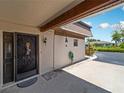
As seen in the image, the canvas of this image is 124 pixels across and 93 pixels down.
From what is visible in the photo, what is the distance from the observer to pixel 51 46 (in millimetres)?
7668

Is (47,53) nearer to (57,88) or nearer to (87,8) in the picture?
(57,88)

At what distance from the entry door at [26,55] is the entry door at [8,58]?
11.0 inches

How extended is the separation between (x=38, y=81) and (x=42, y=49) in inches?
76.2

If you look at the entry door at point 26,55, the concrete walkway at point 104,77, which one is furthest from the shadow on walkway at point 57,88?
the entry door at point 26,55

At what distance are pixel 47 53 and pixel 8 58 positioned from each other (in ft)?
8.45

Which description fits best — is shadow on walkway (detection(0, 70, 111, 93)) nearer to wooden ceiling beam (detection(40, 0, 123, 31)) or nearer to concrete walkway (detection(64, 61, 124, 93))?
concrete walkway (detection(64, 61, 124, 93))

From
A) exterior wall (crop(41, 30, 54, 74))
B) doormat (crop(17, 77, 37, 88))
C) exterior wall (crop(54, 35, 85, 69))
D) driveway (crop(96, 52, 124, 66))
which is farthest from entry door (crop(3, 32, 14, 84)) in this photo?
driveway (crop(96, 52, 124, 66))

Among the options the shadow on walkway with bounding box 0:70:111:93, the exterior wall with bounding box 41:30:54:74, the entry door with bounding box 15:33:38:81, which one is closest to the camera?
the shadow on walkway with bounding box 0:70:111:93

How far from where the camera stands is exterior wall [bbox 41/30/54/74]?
6.97 metres

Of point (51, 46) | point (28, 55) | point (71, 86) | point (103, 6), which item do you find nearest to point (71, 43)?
point (51, 46)

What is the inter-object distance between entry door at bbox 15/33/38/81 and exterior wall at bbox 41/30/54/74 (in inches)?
19.4

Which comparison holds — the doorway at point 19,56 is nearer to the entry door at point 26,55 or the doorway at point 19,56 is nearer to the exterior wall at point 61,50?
the entry door at point 26,55

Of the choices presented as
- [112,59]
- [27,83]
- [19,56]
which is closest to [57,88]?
[27,83]

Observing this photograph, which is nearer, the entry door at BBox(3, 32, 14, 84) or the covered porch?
the covered porch
